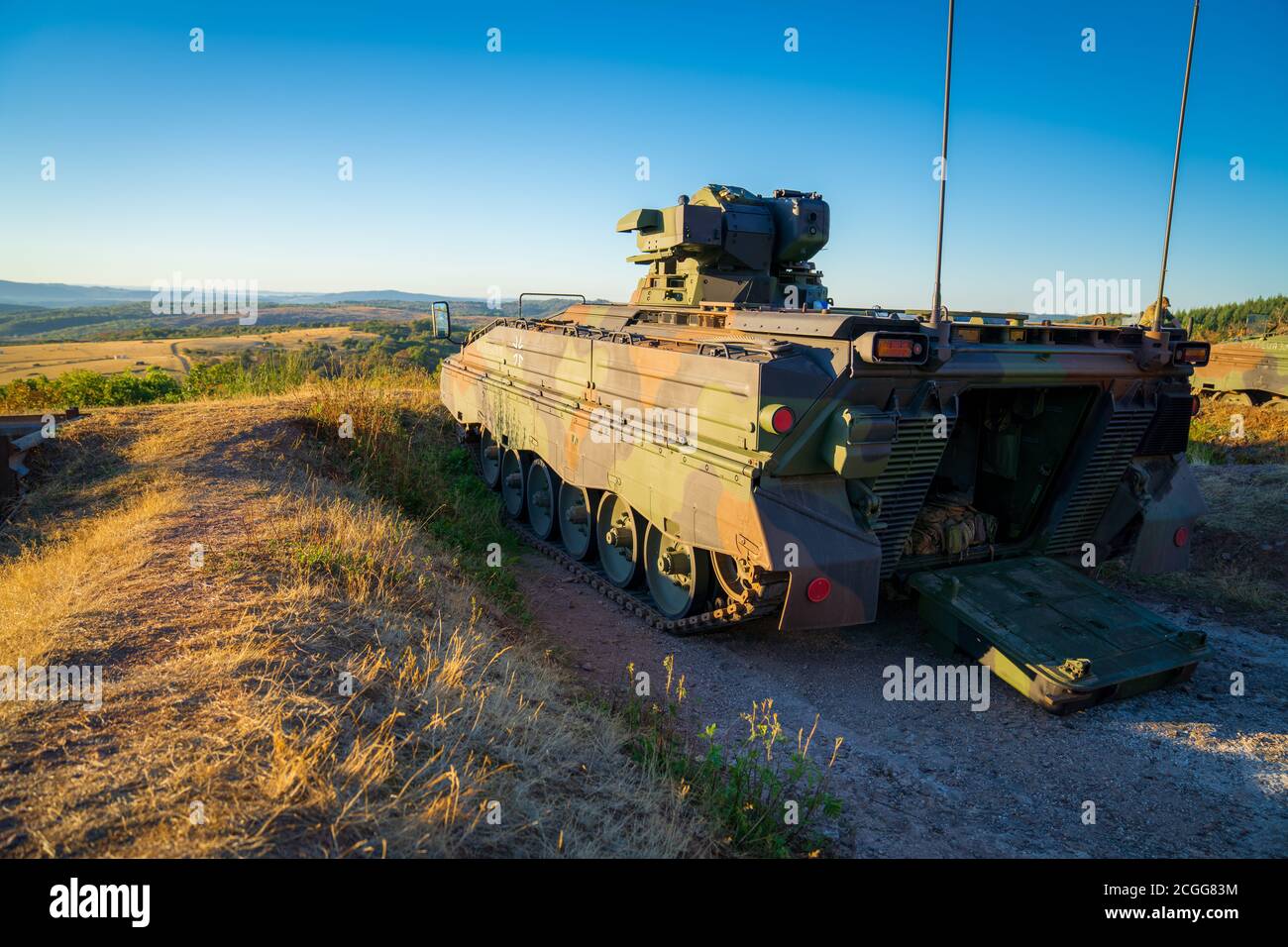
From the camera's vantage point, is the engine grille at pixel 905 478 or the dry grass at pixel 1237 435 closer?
the engine grille at pixel 905 478

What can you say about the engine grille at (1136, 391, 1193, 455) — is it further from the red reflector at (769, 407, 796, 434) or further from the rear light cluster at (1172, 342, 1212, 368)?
the red reflector at (769, 407, 796, 434)

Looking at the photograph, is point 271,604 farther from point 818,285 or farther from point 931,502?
point 818,285

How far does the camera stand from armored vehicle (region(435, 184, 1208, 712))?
17.6 ft

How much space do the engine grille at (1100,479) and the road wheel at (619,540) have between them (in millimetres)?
3656

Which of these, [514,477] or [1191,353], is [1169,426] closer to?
[1191,353]

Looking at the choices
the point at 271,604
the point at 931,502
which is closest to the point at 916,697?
the point at 931,502

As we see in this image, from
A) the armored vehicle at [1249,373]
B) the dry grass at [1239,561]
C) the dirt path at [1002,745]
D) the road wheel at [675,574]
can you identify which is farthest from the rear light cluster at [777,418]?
the armored vehicle at [1249,373]

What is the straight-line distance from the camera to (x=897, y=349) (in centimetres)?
525

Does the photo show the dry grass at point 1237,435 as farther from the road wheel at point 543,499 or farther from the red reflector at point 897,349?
the road wheel at point 543,499

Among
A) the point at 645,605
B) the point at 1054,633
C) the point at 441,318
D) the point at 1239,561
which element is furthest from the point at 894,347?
the point at 441,318

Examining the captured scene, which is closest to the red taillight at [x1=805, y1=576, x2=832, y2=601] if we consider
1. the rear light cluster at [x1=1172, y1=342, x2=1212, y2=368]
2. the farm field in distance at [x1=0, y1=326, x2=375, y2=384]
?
the rear light cluster at [x1=1172, y1=342, x2=1212, y2=368]

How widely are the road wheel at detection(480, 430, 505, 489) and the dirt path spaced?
4.59m

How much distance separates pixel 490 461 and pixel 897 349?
749 centimetres

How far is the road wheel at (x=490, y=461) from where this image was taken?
446 inches
